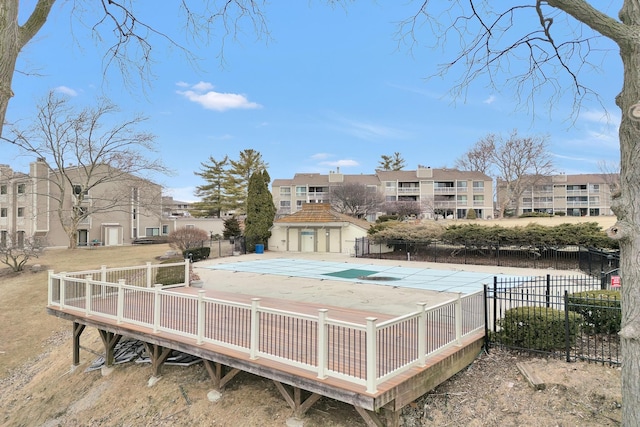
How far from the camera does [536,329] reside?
21.3 feet

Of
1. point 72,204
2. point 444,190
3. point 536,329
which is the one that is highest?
point 444,190

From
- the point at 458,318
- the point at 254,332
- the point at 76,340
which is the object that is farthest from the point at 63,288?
the point at 458,318

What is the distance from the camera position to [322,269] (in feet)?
63.1

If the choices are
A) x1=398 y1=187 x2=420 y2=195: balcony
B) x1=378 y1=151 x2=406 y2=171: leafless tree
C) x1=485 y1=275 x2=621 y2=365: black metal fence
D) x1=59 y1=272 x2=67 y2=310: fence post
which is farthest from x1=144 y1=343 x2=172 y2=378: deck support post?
x1=378 y1=151 x2=406 y2=171: leafless tree

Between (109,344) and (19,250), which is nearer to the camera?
(109,344)

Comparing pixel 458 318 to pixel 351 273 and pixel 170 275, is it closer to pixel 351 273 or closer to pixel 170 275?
pixel 170 275

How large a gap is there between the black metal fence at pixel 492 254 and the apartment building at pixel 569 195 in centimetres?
4018

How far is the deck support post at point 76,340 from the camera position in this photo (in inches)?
372

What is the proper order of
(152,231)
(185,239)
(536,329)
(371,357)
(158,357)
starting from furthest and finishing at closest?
(152,231)
(185,239)
(158,357)
(536,329)
(371,357)

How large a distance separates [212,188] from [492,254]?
1424 inches

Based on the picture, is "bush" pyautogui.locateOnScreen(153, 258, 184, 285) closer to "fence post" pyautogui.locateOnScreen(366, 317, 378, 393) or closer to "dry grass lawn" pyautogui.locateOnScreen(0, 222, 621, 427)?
"dry grass lawn" pyautogui.locateOnScreen(0, 222, 621, 427)

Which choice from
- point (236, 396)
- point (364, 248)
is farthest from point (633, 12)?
point (364, 248)

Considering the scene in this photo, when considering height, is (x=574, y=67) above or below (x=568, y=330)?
above

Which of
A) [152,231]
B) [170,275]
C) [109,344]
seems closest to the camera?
[109,344]
